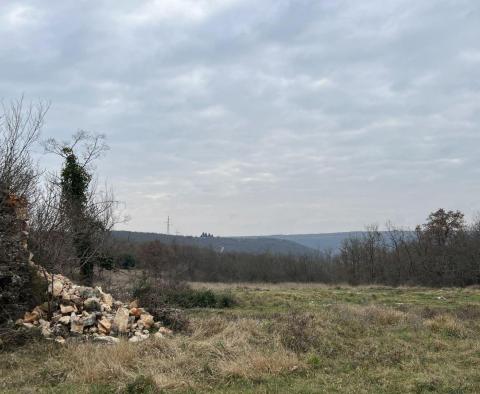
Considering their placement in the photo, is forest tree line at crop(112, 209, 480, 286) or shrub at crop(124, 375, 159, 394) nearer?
shrub at crop(124, 375, 159, 394)

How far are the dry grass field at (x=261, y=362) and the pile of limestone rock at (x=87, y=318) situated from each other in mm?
811

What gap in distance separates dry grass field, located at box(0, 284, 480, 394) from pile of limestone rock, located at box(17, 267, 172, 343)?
811 millimetres

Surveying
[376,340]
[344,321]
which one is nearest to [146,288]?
[344,321]

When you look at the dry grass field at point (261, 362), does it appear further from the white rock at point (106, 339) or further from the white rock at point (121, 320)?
the white rock at point (121, 320)

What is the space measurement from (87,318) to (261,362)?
4601 millimetres

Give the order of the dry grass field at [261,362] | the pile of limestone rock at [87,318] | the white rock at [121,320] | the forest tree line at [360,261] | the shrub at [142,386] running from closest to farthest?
1. the shrub at [142,386]
2. the dry grass field at [261,362]
3. the pile of limestone rock at [87,318]
4. the white rock at [121,320]
5. the forest tree line at [360,261]

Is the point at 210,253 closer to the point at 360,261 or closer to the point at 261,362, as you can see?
the point at 360,261

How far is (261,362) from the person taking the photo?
8.04 metres

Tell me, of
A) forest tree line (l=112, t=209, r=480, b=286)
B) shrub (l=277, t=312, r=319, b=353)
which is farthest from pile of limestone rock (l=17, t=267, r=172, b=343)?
forest tree line (l=112, t=209, r=480, b=286)

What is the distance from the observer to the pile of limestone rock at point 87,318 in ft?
33.9

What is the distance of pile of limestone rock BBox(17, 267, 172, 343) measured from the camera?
33.9ft

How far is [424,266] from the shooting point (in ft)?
150

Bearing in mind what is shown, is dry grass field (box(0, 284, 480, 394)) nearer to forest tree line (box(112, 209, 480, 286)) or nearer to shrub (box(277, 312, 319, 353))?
shrub (box(277, 312, 319, 353))

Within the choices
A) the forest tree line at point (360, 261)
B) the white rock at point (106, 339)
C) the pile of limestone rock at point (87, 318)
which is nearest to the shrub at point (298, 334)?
the pile of limestone rock at point (87, 318)
